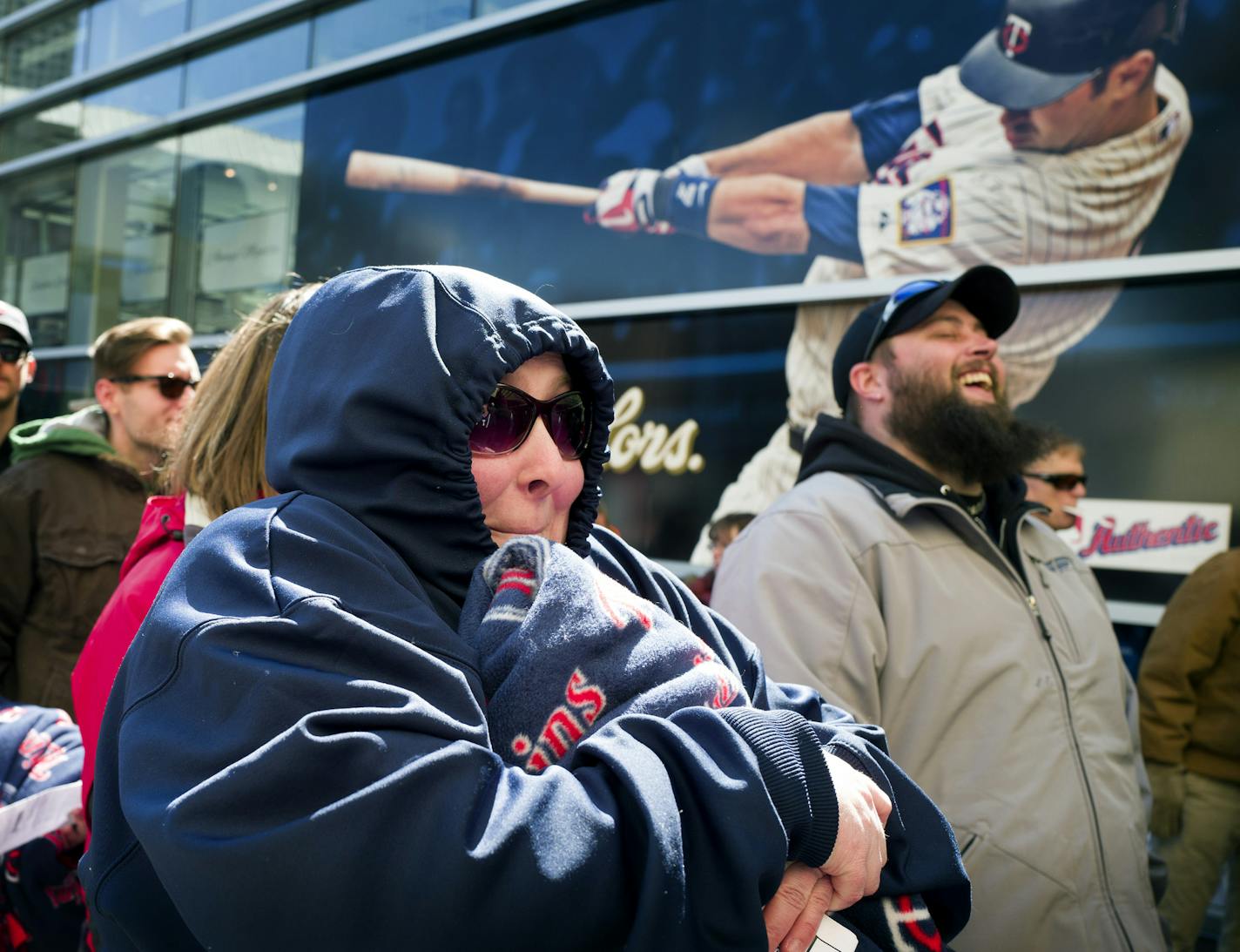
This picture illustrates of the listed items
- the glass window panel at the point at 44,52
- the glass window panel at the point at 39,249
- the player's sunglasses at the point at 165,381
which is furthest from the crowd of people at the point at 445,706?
the glass window panel at the point at 44,52

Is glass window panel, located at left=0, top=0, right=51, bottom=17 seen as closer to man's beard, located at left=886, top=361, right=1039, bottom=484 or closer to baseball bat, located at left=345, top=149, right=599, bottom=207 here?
baseball bat, located at left=345, top=149, right=599, bottom=207

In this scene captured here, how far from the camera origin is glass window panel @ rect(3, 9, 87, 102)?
11.5m

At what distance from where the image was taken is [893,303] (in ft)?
10.8

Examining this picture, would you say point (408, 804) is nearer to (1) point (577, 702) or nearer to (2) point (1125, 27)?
(1) point (577, 702)

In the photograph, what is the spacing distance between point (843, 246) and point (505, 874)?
5.25m

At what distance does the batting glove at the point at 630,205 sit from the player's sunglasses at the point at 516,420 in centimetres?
517

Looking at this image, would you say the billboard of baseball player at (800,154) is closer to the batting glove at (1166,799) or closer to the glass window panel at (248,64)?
the glass window panel at (248,64)

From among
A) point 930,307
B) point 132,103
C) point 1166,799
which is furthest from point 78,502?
point 132,103

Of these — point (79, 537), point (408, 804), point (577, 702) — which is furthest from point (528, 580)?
point (79, 537)

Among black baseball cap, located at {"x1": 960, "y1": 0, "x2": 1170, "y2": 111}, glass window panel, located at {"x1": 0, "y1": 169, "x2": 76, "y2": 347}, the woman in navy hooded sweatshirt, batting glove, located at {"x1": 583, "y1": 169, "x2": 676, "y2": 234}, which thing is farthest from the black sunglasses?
glass window panel, located at {"x1": 0, "y1": 169, "x2": 76, "y2": 347}

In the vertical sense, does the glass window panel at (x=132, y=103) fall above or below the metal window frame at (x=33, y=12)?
below

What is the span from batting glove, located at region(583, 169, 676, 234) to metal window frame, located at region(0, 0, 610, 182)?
1117mm

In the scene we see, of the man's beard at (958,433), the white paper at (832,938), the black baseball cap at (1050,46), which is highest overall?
the black baseball cap at (1050,46)

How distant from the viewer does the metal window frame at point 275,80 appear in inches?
285
